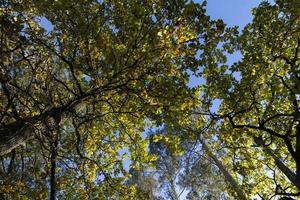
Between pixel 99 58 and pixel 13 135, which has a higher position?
pixel 99 58

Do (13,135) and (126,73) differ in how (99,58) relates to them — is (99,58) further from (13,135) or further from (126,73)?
(13,135)

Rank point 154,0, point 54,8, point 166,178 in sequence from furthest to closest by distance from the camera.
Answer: point 166,178 → point 154,0 → point 54,8

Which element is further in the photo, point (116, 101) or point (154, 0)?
point (116, 101)

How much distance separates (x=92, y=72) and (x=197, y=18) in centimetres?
244

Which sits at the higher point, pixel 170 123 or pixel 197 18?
pixel 197 18

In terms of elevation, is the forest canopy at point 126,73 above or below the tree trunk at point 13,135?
above

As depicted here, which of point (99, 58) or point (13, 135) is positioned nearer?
point (13, 135)

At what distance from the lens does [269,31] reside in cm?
780

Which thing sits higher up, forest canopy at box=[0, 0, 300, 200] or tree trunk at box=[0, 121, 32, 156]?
forest canopy at box=[0, 0, 300, 200]

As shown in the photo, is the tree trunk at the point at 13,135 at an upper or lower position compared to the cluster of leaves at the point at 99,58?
lower

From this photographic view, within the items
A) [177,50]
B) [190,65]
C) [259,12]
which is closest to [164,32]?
[177,50]

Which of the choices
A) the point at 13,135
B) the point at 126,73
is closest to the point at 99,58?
the point at 126,73

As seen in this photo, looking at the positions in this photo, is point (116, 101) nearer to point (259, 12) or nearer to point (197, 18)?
point (197, 18)

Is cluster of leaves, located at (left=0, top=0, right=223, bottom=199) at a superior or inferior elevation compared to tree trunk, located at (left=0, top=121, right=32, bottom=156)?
superior
